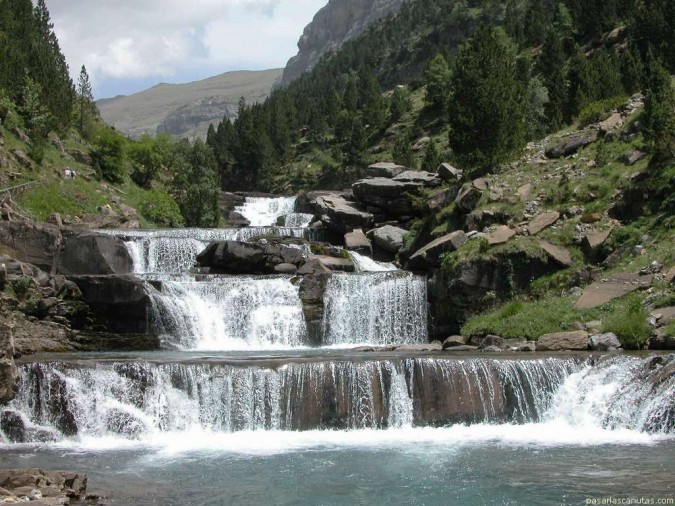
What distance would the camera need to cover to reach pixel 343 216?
4859cm

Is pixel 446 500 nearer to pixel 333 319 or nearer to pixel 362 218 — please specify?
pixel 333 319

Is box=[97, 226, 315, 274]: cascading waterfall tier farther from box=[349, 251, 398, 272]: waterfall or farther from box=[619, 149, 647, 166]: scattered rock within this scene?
box=[619, 149, 647, 166]: scattered rock

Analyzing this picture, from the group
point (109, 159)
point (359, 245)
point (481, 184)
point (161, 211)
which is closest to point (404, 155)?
point (161, 211)

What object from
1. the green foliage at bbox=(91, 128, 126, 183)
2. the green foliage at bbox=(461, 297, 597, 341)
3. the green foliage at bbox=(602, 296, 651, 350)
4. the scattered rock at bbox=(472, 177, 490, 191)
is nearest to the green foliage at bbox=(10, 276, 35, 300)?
the green foliage at bbox=(461, 297, 597, 341)

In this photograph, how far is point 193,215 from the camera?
6212 cm

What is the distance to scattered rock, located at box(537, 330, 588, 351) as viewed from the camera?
25448 millimetres

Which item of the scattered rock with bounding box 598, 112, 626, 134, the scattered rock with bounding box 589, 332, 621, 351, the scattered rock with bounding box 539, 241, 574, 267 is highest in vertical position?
the scattered rock with bounding box 598, 112, 626, 134

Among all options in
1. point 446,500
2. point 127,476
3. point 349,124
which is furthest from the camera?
point 349,124

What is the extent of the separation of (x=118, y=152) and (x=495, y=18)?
250 ft

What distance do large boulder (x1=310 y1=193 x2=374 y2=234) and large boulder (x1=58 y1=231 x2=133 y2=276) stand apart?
15666 millimetres

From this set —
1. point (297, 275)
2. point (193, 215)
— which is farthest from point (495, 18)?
point (297, 275)

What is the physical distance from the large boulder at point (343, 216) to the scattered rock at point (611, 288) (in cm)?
2134

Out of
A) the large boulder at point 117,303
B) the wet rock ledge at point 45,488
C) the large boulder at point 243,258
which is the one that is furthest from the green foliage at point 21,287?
the wet rock ledge at point 45,488

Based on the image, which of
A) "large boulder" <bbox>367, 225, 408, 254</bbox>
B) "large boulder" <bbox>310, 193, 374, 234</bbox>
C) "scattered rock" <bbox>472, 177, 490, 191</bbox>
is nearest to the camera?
"scattered rock" <bbox>472, 177, 490, 191</bbox>
